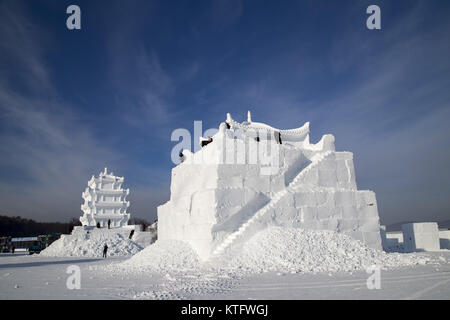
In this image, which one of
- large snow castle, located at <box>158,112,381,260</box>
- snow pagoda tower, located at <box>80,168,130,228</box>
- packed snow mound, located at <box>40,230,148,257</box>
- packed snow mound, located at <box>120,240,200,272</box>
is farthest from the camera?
snow pagoda tower, located at <box>80,168,130,228</box>

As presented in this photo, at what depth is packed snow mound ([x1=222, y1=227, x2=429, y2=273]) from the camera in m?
11.1

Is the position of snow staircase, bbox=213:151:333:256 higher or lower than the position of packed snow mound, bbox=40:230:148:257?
higher

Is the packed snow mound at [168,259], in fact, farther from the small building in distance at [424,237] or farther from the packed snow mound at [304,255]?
the small building in distance at [424,237]

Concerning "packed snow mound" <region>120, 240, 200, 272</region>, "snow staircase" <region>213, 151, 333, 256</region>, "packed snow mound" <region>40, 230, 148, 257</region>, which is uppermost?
"snow staircase" <region>213, 151, 333, 256</region>

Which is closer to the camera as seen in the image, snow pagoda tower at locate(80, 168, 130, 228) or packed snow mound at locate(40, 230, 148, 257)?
packed snow mound at locate(40, 230, 148, 257)

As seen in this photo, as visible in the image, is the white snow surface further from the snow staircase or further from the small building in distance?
the small building in distance

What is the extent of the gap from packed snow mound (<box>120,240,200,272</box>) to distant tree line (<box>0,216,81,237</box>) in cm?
6133

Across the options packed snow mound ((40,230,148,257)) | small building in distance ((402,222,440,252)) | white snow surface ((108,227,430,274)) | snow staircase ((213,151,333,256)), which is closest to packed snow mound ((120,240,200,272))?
white snow surface ((108,227,430,274))

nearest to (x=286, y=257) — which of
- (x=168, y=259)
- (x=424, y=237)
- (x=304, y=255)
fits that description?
(x=304, y=255)

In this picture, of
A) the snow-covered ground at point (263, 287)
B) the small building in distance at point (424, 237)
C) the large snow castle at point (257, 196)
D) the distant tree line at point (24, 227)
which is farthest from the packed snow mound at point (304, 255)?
the distant tree line at point (24, 227)
